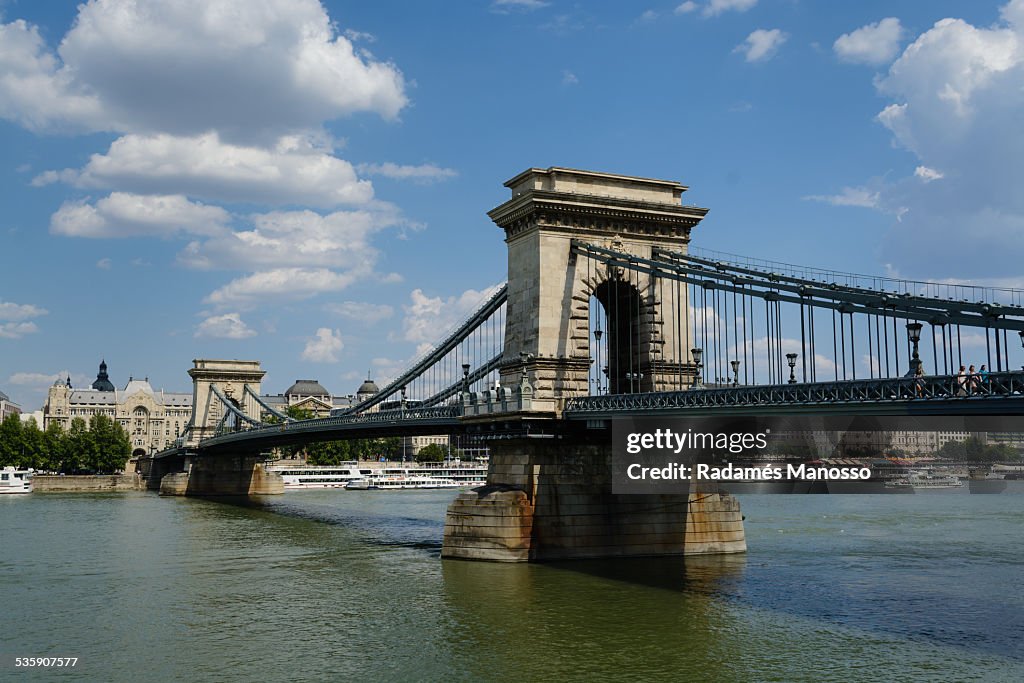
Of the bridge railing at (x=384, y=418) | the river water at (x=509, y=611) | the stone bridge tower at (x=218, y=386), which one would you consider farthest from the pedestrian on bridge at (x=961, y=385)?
the stone bridge tower at (x=218, y=386)

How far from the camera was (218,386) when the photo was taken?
417 feet

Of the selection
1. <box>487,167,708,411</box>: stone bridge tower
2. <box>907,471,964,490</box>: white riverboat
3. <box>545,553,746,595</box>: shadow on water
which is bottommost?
<box>545,553,746,595</box>: shadow on water

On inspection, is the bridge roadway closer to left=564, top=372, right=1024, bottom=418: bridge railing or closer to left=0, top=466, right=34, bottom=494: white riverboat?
left=564, top=372, right=1024, bottom=418: bridge railing

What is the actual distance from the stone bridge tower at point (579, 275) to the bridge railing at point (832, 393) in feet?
16.9

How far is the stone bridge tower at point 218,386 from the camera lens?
123 metres

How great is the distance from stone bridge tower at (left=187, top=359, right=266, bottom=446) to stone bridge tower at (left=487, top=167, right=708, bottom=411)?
85.4m

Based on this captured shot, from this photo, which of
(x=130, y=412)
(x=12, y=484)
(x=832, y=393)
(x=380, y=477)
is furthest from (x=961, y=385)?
(x=130, y=412)

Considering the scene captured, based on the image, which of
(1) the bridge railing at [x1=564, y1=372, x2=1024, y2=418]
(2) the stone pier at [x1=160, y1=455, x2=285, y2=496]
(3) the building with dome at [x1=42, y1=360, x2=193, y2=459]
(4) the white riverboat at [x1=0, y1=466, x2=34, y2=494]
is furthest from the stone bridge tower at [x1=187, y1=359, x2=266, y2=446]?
(1) the bridge railing at [x1=564, y1=372, x2=1024, y2=418]

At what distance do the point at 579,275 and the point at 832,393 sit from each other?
55.5 feet

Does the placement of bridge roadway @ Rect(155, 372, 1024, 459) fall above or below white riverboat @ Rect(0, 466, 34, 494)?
above

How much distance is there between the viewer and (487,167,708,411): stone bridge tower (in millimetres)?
41656

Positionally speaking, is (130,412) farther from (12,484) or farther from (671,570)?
(671,570)

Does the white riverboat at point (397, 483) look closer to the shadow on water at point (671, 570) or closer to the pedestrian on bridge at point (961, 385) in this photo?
the shadow on water at point (671, 570)

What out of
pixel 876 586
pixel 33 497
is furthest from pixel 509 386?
pixel 33 497
